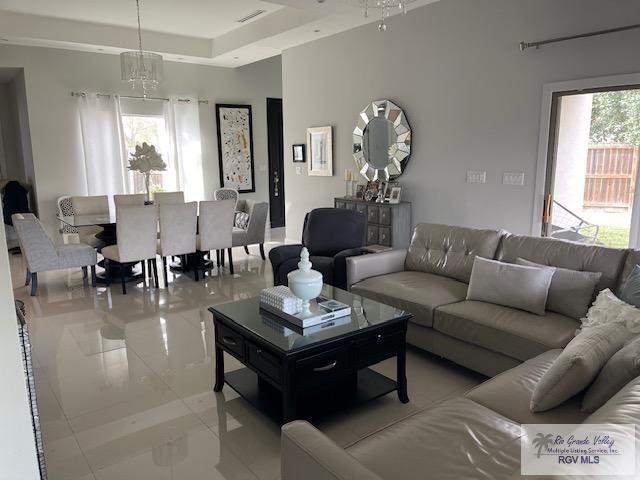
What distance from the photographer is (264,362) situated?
2510 millimetres

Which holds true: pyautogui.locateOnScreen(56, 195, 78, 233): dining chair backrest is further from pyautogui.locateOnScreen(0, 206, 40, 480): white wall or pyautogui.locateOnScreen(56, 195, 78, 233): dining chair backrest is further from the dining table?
pyautogui.locateOnScreen(0, 206, 40, 480): white wall

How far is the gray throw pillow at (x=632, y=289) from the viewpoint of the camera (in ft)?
8.20

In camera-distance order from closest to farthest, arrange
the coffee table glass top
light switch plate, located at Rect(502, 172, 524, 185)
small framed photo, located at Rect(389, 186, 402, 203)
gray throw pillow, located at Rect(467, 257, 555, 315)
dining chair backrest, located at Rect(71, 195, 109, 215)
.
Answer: the coffee table glass top
gray throw pillow, located at Rect(467, 257, 555, 315)
light switch plate, located at Rect(502, 172, 524, 185)
small framed photo, located at Rect(389, 186, 402, 203)
dining chair backrest, located at Rect(71, 195, 109, 215)

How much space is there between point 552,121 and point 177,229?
3982mm

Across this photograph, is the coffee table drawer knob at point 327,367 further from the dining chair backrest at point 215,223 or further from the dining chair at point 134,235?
the dining chair backrest at point 215,223

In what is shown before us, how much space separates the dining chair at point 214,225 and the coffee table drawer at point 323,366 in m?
3.45

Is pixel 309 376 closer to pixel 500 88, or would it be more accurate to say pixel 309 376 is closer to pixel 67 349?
pixel 67 349

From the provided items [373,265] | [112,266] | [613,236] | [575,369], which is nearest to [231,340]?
[373,265]

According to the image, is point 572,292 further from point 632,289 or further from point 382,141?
point 382,141

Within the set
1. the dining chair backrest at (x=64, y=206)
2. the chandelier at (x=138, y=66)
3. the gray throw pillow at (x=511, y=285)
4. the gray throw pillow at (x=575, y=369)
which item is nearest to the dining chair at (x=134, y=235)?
the chandelier at (x=138, y=66)

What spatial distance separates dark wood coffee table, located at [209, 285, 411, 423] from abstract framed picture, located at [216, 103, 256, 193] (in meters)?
5.97

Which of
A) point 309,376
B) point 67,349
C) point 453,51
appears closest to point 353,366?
point 309,376

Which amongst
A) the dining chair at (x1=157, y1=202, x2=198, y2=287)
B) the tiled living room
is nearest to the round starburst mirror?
the tiled living room

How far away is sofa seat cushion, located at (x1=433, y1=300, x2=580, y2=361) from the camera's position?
268 cm
